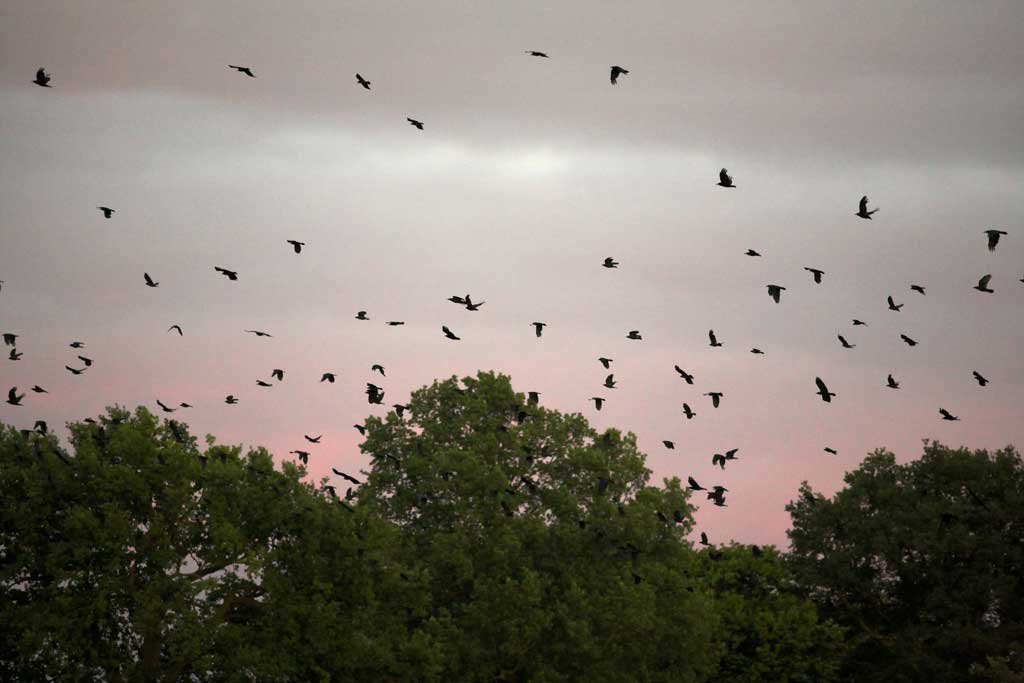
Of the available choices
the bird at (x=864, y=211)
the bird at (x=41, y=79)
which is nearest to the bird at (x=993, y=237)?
the bird at (x=864, y=211)

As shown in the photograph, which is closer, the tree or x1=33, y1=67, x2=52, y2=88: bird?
x1=33, y1=67, x2=52, y2=88: bird

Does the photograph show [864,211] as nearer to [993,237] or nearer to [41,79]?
[993,237]

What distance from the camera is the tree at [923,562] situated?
62500 millimetres

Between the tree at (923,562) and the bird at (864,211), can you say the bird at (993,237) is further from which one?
the tree at (923,562)

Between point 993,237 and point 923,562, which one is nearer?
point 993,237

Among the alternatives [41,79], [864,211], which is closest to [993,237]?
[864,211]

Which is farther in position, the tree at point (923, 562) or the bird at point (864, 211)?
the tree at point (923, 562)

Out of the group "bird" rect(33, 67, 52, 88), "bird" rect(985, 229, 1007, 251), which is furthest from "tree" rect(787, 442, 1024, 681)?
"bird" rect(33, 67, 52, 88)

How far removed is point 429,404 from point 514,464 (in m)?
4.63

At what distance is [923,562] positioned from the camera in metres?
64.8

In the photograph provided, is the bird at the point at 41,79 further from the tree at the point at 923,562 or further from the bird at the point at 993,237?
the tree at the point at 923,562

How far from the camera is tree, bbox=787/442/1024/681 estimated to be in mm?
62500

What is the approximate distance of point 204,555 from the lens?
44.8 meters

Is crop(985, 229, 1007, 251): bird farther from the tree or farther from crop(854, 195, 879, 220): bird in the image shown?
the tree
